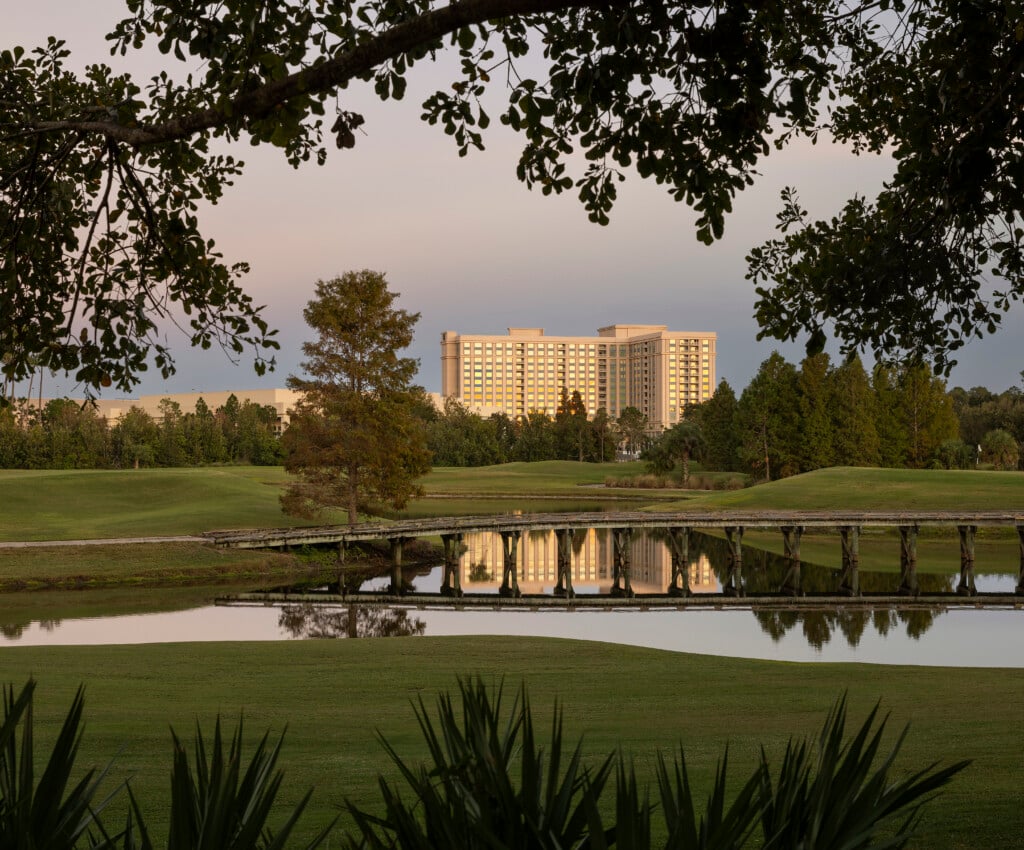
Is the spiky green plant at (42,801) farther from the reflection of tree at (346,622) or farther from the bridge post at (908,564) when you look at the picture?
the bridge post at (908,564)

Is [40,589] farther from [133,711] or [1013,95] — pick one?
[1013,95]

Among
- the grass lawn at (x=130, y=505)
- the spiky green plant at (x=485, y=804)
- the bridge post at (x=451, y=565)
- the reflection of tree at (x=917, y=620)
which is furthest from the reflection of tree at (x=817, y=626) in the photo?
the grass lawn at (x=130, y=505)

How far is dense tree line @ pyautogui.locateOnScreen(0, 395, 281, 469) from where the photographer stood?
78.9 m

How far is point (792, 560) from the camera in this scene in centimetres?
3794

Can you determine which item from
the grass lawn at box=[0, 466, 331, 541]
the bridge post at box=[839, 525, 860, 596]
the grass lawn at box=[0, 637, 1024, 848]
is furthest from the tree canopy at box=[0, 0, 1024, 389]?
the grass lawn at box=[0, 466, 331, 541]

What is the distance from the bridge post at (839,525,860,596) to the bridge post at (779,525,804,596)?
4.43ft

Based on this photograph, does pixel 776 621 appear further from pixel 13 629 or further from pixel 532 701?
pixel 13 629

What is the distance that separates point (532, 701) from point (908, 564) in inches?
1033

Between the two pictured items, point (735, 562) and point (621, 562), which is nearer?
point (621, 562)

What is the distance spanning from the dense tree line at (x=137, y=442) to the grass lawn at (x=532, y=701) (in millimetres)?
60601

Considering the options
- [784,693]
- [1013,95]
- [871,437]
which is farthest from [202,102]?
[871,437]

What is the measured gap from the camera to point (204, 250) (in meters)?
8.16

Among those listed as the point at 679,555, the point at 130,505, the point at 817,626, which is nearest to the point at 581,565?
the point at 679,555

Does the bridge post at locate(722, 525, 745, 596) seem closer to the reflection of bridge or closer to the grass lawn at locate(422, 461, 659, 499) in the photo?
the reflection of bridge
